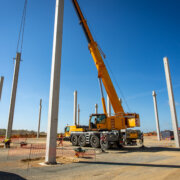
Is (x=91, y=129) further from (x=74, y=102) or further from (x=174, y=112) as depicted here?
(x=74, y=102)

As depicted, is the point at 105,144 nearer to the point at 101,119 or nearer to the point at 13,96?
the point at 101,119

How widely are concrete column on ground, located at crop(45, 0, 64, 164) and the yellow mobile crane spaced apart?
271 inches

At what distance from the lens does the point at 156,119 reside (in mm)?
28031

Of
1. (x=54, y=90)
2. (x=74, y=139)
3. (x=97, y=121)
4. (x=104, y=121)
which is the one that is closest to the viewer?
(x=54, y=90)

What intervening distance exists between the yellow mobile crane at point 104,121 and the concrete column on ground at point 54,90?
22.6ft

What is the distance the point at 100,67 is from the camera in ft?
52.0

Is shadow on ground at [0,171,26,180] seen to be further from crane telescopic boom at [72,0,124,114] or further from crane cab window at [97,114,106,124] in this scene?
crane telescopic boom at [72,0,124,114]

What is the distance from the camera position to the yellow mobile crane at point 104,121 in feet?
45.8

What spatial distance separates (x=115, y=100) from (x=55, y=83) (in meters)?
8.03

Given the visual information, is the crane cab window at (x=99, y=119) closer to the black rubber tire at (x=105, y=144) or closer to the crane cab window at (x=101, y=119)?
the crane cab window at (x=101, y=119)

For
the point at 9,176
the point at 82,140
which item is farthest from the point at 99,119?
the point at 9,176

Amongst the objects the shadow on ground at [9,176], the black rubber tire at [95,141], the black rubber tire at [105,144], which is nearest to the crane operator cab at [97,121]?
the black rubber tire at [95,141]

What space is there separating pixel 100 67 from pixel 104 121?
204 inches

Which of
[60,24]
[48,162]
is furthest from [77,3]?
[48,162]
